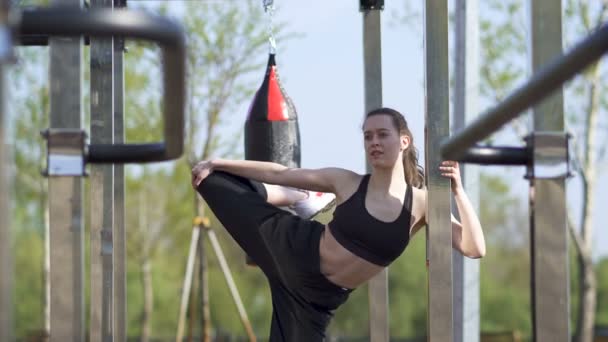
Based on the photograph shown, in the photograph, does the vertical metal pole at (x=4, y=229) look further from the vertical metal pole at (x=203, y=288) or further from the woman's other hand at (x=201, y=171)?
the vertical metal pole at (x=203, y=288)

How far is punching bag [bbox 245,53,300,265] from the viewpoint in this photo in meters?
4.52

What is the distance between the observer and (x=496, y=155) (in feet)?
6.40

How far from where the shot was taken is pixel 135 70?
13031 millimetres

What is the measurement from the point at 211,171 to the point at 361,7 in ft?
3.78

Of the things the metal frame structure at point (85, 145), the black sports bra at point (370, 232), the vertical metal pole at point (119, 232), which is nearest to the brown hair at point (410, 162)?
the black sports bra at point (370, 232)

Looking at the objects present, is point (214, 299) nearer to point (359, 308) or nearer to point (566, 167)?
point (359, 308)

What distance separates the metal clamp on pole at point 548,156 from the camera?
2016 millimetres

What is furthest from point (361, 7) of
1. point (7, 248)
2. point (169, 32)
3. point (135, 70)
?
point (135, 70)

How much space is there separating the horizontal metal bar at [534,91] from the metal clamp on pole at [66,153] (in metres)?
0.80

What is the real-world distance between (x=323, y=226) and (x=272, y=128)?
0.72 m

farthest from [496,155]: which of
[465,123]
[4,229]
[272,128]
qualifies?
[465,123]

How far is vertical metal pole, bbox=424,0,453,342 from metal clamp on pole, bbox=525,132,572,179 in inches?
43.0

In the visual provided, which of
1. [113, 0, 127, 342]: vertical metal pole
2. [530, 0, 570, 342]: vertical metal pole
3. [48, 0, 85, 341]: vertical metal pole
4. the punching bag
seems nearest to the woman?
[113, 0, 127, 342]: vertical metal pole

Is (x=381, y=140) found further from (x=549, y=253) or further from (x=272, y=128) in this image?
(x=549, y=253)
